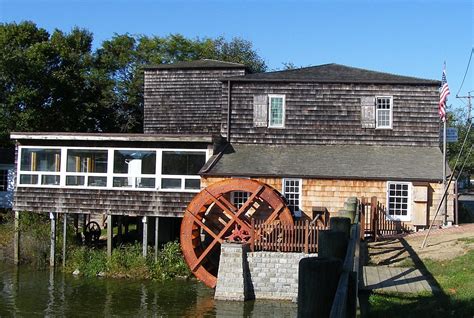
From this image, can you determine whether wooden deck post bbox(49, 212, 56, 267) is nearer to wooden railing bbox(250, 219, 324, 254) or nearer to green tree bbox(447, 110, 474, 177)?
wooden railing bbox(250, 219, 324, 254)

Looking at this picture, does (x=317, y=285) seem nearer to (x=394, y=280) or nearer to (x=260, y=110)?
(x=394, y=280)

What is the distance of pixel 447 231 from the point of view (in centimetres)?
1684

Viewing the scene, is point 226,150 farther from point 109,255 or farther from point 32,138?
point 32,138

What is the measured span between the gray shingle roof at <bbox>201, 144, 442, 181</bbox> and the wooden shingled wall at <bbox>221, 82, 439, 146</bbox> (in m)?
0.37

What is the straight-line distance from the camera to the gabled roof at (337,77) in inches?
878

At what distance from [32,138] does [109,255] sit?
531cm

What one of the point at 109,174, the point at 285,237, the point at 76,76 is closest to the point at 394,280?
the point at 285,237

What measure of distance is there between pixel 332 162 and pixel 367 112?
288 cm

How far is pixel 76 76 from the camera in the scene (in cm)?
3634

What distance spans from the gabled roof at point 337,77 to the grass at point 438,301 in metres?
13.0

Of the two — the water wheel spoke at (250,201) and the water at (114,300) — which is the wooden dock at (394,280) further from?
the water wheel spoke at (250,201)

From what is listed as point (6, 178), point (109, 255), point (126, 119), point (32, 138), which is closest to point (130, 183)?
point (109, 255)

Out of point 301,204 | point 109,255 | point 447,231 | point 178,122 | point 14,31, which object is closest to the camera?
point 447,231

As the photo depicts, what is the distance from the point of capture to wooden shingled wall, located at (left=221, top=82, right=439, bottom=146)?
72.8 feet
